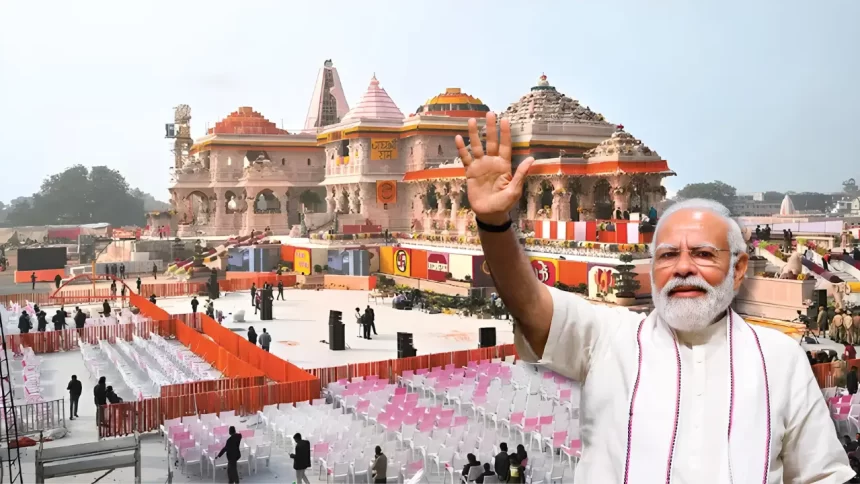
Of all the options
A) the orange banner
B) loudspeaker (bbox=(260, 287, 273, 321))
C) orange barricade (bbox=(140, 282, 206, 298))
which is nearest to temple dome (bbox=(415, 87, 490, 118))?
the orange banner

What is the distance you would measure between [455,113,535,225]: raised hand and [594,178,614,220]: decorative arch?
38839mm

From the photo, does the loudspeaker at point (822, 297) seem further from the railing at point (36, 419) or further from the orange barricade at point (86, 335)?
the railing at point (36, 419)

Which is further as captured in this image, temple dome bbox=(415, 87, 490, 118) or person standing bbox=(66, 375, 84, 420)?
temple dome bbox=(415, 87, 490, 118)

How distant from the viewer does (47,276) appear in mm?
45062

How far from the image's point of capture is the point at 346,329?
27.4 m

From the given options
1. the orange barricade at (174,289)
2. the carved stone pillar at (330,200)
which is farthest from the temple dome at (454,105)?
the orange barricade at (174,289)

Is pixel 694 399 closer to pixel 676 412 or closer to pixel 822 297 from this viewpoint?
pixel 676 412

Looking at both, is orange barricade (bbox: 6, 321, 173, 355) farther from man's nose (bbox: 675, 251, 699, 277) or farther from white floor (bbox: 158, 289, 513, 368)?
man's nose (bbox: 675, 251, 699, 277)

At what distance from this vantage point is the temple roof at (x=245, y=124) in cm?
6568

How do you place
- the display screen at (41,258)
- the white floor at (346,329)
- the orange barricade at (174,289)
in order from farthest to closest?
the display screen at (41,258) → the orange barricade at (174,289) → the white floor at (346,329)

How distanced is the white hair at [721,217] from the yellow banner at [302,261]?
127ft

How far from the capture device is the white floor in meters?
23.0

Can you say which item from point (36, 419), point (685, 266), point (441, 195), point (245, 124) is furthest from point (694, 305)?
point (245, 124)

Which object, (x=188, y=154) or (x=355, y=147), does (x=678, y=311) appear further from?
(x=188, y=154)
